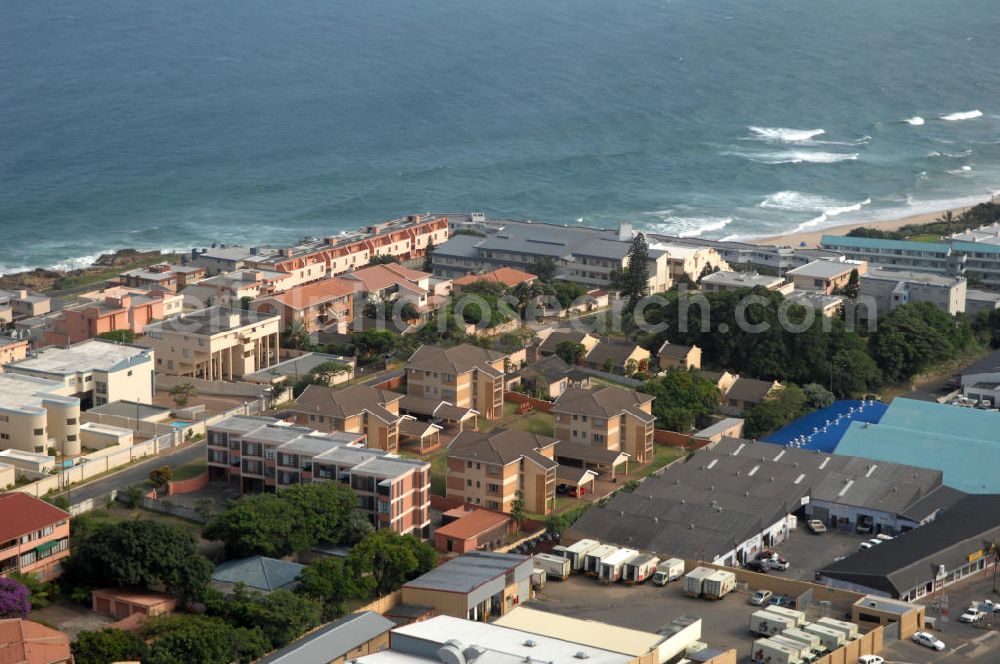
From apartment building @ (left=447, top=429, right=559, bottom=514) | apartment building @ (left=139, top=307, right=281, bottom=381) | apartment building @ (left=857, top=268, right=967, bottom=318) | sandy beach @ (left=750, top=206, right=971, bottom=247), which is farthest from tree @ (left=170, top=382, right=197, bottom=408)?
sandy beach @ (left=750, top=206, right=971, bottom=247)

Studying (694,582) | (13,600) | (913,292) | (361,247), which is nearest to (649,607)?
(694,582)

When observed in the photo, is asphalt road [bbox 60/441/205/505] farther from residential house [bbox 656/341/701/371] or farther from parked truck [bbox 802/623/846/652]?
parked truck [bbox 802/623/846/652]

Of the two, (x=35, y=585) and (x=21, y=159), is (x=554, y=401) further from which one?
(x=21, y=159)

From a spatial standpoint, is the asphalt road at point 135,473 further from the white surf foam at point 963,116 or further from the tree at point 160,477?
the white surf foam at point 963,116

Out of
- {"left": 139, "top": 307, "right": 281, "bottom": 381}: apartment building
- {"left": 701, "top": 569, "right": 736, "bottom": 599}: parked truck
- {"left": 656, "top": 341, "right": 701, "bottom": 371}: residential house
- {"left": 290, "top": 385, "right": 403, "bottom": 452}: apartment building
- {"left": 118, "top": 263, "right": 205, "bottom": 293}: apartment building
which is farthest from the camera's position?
{"left": 118, "top": 263, "right": 205, "bottom": 293}: apartment building

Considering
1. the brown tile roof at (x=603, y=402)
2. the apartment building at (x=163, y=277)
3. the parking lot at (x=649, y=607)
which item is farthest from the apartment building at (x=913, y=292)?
the apartment building at (x=163, y=277)

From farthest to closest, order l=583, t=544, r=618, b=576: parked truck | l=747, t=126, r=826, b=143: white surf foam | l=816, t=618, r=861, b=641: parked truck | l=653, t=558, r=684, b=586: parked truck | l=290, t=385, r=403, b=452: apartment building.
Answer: l=747, t=126, r=826, b=143: white surf foam → l=290, t=385, r=403, b=452: apartment building → l=583, t=544, r=618, b=576: parked truck → l=653, t=558, r=684, b=586: parked truck → l=816, t=618, r=861, b=641: parked truck

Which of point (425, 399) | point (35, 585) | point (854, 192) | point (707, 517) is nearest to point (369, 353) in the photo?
point (425, 399)
